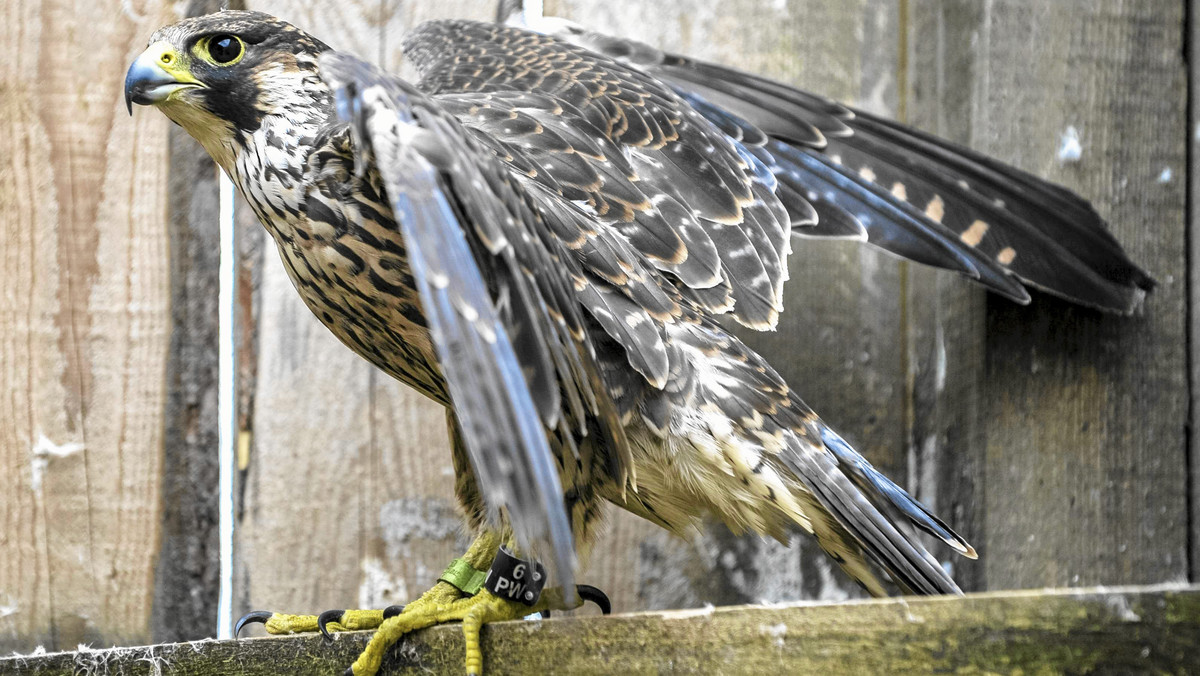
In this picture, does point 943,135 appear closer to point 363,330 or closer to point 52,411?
point 363,330

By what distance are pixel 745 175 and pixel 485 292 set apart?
1.03 metres

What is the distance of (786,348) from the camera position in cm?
209

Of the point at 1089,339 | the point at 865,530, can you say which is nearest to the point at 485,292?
the point at 865,530

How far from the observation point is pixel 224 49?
63.7 inches

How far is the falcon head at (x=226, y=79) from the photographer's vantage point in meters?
1.57

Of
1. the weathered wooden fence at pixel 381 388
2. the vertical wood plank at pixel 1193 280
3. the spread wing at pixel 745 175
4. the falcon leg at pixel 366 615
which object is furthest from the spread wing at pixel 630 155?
the vertical wood plank at pixel 1193 280

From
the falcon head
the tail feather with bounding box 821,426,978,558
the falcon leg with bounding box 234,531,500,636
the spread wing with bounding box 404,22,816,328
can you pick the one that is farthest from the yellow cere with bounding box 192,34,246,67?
the tail feather with bounding box 821,426,978,558

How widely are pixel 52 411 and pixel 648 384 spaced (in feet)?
3.59

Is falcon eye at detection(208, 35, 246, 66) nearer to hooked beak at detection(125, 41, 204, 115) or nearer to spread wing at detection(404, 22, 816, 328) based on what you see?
hooked beak at detection(125, 41, 204, 115)

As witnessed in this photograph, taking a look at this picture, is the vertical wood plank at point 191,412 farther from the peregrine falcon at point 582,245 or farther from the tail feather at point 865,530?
the tail feather at point 865,530

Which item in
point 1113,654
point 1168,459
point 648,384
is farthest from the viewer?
point 1168,459

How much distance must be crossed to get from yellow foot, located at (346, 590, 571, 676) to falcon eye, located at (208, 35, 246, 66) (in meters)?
0.86

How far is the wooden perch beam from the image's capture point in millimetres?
807

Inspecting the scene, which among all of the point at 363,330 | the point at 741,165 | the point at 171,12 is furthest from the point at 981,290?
the point at 171,12
